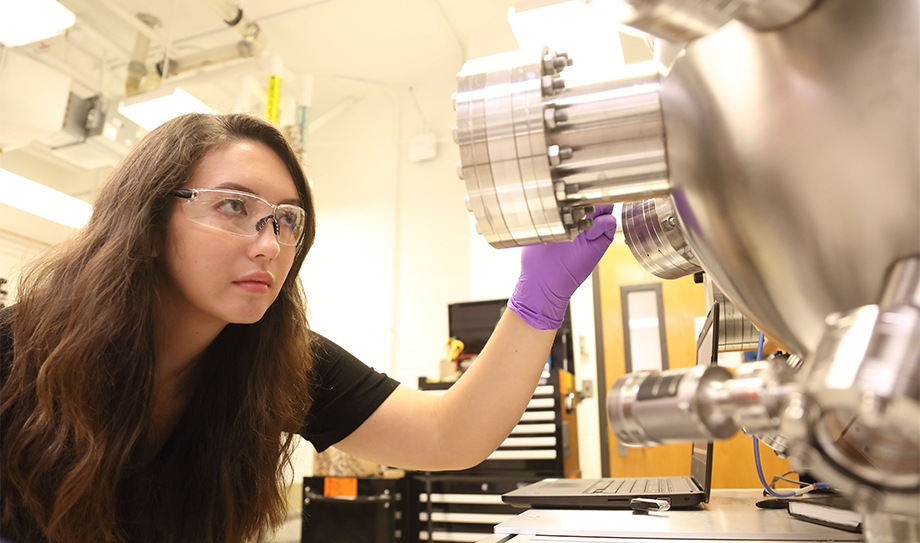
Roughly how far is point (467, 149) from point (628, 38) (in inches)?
120

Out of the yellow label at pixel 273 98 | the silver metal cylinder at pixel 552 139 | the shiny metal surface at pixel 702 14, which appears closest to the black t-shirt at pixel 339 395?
the silver metal cylinder at pixel 552 139

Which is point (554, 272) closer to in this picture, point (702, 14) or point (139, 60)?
point (702, 14)

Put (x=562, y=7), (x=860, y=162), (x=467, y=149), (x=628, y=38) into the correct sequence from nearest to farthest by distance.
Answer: (x=860, y=162) < (x=467, y=149) < (x=562, y=7) < (x=628, y=38)

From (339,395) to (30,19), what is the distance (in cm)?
196

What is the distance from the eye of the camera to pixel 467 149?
407 millimetres

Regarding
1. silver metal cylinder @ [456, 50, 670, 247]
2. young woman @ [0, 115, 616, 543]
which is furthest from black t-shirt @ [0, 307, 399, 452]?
silver metal cylinder @ [456, 50, 670, 247]

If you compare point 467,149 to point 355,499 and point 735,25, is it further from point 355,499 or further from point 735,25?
point 355,499

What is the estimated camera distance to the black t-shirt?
1.05 meters

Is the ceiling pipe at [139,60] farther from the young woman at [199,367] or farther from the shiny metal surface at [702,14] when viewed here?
the shiny metal surface at [702,14]

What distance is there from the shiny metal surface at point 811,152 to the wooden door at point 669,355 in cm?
271

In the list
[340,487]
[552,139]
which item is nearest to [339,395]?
[552,139]

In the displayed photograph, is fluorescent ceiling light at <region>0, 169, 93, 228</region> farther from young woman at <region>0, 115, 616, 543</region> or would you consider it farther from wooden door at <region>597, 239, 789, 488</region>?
wooden door at <region>597, 239, 789, 488</region>

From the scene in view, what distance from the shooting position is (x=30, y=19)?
6.70 feet

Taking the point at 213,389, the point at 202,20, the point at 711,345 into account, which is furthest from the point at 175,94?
the point at 711,345
